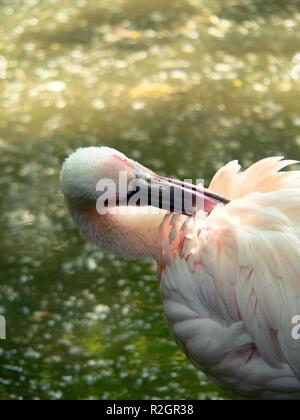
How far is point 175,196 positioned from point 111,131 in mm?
1896

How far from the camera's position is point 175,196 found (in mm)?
2693

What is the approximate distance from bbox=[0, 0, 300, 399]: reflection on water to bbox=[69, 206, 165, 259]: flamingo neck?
1.77 feet

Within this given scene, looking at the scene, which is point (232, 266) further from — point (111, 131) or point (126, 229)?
point (111, 131)

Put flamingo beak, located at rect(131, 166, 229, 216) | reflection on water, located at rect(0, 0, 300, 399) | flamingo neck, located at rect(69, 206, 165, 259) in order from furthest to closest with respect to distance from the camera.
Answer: reflection on water, located at rect(0, 0, 300, 399) < flamingo neck, located at rect(69, 206, 165, 259) < flamingo beak, located at rect(131, 166, 229, 216)

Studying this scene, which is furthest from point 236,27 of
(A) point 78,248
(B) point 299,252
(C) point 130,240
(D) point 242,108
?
(B) point 299,252

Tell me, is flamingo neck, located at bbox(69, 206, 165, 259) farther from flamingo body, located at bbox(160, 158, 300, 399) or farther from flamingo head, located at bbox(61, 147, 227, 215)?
flamingo body, located at bbox(160, 158, 300, 399)

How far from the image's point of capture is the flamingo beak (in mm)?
2666

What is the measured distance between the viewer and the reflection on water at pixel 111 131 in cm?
323

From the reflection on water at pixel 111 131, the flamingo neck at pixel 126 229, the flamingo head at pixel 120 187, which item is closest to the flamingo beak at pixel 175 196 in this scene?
the flamingo head at pixel 120 187

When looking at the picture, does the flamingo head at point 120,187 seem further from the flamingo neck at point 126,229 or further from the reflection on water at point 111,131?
the reflection on water at point 111,131

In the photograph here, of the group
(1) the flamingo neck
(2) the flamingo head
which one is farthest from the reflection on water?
(2) the flamingo head

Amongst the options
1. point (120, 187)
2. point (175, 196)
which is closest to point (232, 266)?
point (175, 196)

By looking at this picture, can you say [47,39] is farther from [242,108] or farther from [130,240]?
[130,240]

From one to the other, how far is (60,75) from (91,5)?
0.95m
